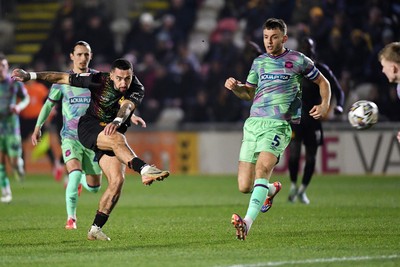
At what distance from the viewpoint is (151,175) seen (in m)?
9.72

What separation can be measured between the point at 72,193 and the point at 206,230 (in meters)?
1.90

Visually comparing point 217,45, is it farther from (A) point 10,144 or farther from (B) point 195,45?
(A) point 10,144

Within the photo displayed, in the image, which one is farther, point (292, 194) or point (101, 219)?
point (292, 194)

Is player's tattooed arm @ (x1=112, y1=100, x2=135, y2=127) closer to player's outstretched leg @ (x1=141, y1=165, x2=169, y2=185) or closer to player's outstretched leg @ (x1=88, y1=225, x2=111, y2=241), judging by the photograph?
player's outstretched leg @ (x1=141, y1=165, x2=169, y2=185)

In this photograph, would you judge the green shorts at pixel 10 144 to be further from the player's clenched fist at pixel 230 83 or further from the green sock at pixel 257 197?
the green sock at pixel 257 197

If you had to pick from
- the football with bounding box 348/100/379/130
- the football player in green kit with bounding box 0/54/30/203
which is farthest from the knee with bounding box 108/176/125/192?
the football player in green kit with bounding box 0/54/30/203

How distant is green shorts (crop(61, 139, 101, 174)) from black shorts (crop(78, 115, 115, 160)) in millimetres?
1735

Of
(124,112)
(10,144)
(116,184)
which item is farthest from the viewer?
(10,144)

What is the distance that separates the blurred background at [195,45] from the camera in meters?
21.2

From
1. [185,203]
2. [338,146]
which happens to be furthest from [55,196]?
[338,146]

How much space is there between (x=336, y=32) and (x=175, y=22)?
20.5 feet

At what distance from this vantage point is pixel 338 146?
69.8 ft

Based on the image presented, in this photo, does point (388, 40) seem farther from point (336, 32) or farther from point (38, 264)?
point (38, 264)

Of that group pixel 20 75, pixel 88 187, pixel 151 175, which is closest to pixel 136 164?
pixel 151 175
